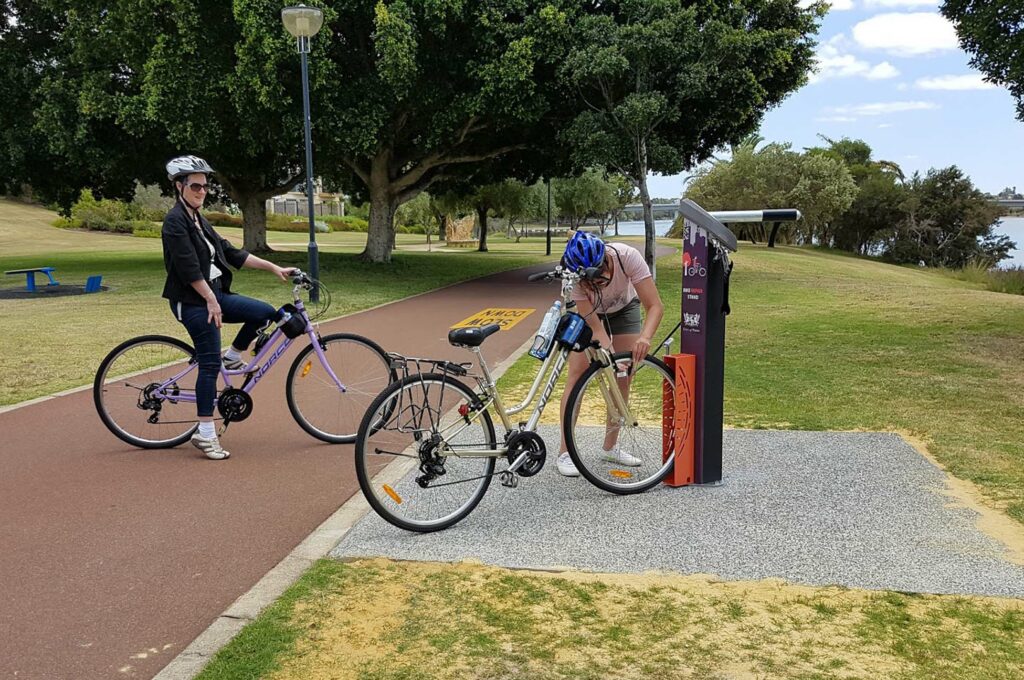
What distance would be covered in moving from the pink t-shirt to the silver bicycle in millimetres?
198

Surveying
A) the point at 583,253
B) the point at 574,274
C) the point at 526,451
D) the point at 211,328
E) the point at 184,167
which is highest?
the point at 184,167

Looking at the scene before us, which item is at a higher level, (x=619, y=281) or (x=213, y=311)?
(x=619, y=281)

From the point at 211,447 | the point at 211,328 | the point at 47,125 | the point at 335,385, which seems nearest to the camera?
the point at 211,328

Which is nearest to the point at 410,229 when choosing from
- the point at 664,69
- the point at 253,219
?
the point at 253,219

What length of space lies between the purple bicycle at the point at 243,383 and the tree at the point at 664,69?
12.9m

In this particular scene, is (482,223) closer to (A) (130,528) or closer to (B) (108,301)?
(B) (108,301)

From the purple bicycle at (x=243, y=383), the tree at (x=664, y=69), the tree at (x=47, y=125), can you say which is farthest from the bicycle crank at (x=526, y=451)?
the tree at (x=47, y=125)

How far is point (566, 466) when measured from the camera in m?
5.00

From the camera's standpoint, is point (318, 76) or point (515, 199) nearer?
point (318, 76)

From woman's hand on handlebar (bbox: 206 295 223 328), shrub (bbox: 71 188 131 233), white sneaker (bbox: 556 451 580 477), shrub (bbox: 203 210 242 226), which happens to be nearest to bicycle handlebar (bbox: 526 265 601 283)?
white sneaker (bbox: 556 451 580 477)

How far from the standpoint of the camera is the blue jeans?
5.21 metres

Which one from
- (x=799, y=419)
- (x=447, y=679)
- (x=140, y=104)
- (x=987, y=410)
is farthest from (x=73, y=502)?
(x=140, y=104)

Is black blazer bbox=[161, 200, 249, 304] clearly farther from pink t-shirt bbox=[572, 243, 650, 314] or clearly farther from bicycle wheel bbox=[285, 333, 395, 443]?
pink t-shirt bbox=[572, 243, 650, 314]

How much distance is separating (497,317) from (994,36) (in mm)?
8325
